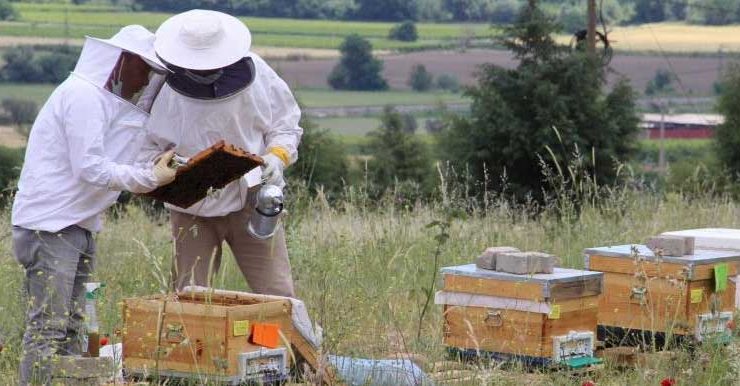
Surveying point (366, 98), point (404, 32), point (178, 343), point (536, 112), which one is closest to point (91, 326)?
point (178, 343)

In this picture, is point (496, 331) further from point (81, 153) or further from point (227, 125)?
point (81, 153)

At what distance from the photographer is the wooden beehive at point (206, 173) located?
4.00 meters

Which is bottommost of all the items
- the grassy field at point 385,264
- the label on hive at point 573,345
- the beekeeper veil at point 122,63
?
the grassy field at point 385,264

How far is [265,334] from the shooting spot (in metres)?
3.80

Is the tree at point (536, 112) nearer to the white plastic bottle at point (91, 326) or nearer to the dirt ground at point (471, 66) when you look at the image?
the white plastic bottle at point (91, 326)

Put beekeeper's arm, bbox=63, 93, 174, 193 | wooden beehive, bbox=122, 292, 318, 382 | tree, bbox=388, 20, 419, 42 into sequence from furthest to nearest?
tree, bbox=388, 20, 419, 42
beekeeper's arm, bbox=63, 93, 174, 193
wooden beehive, bbox=122, 292, 318, 382

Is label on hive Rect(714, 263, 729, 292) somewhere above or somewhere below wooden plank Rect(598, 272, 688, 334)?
above

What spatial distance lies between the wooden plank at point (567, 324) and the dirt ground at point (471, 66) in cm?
7083

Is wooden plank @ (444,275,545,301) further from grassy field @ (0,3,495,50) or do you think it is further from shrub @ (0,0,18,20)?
shrub @ (0,0,18,20)

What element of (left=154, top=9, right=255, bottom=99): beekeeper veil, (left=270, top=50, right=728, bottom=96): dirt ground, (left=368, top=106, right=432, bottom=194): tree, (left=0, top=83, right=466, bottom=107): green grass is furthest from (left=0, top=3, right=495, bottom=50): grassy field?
(left=154, top=9, right=255, bottom=99): beekeeper veil

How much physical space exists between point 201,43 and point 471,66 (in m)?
73.0

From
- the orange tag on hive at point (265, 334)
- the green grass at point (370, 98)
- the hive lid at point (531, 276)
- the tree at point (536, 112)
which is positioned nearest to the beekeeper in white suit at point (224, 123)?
the orange tag on hive at point (265, 334)

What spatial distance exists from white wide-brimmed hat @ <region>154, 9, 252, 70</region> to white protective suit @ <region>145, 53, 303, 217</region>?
0.15 m

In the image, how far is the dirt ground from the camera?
80.1m
